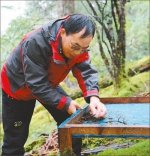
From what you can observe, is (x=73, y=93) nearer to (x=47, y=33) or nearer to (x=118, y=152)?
(x=118, y=152)

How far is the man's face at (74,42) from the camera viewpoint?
1953mm

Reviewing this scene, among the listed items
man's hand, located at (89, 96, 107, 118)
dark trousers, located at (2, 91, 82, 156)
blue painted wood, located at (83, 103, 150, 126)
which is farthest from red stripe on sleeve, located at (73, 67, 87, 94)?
dark trousers, located at (2, 91, 82, 156)

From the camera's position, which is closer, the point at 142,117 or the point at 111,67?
the point at 142,117

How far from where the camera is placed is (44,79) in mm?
2123

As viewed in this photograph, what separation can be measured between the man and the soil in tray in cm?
10

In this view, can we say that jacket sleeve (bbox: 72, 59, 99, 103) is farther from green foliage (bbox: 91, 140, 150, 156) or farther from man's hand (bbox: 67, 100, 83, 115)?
green foliage (bbox: 91, 140, 150, 156)

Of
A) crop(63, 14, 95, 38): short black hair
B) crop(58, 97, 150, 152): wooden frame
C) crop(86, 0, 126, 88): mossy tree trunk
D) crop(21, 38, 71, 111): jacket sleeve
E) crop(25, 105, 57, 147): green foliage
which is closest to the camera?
crop(58, 97, 150, 152): wooden frame

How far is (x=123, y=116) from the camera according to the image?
252 centimetres

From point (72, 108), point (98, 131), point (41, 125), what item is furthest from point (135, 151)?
point (41, 125)

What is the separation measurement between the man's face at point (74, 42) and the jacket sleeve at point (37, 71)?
0.18 m

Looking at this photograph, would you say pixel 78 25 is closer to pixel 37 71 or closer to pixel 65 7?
pixel 37 71

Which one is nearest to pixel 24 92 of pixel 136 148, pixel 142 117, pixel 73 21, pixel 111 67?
pixel 73 21

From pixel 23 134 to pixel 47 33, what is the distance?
114cm

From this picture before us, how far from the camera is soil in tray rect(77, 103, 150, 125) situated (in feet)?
7.38
